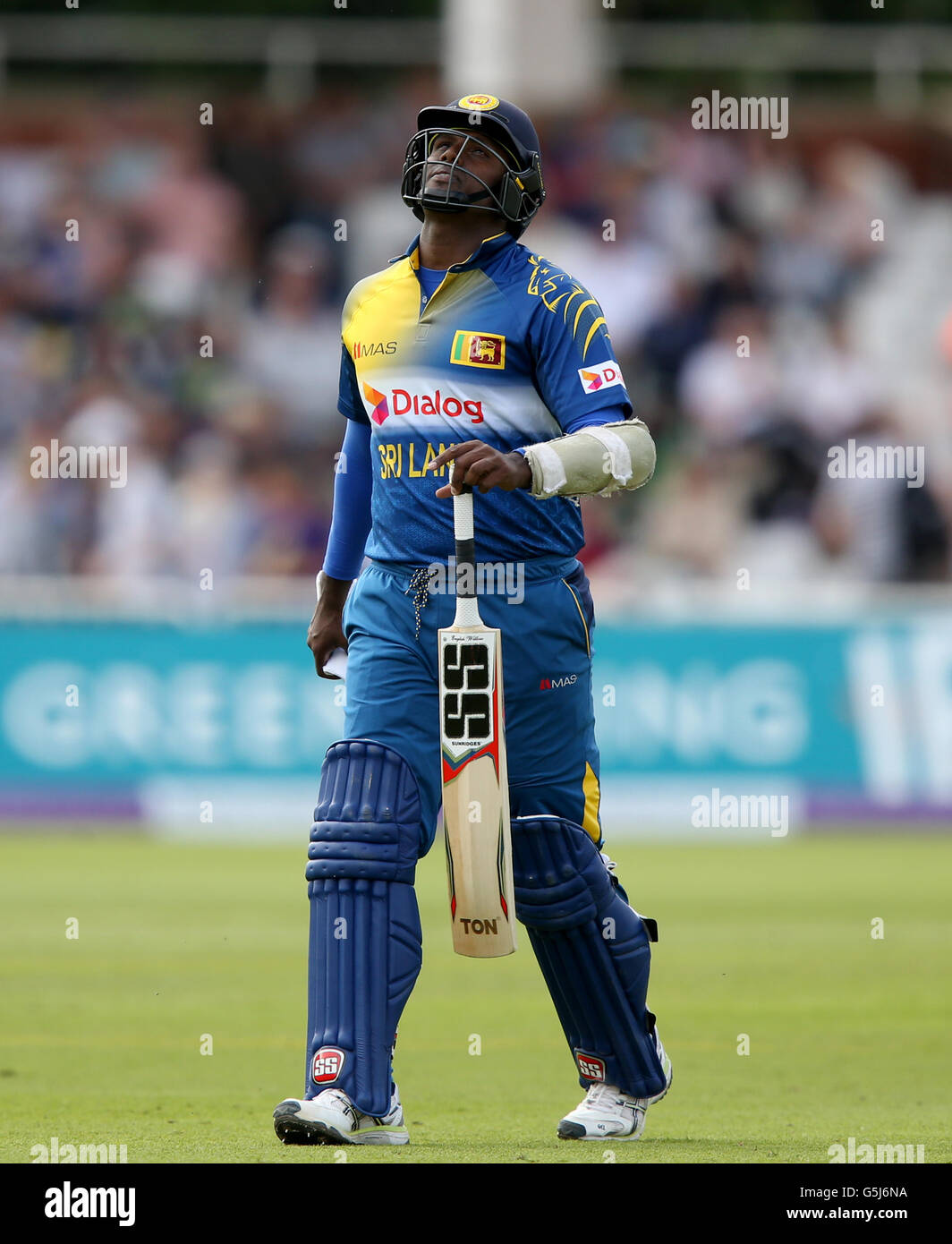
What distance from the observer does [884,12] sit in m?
32.4

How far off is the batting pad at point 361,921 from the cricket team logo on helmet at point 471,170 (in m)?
1.47

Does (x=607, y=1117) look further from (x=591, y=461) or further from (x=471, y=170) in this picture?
(x=471, y=170)

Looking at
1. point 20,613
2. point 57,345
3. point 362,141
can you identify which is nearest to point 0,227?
point 57,345

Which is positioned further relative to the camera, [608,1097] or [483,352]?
[608,1097]

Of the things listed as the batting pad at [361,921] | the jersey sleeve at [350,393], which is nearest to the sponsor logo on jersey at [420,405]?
the jersey sleeve at [350,393]

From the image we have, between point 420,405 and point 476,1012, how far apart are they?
3782 millimetres

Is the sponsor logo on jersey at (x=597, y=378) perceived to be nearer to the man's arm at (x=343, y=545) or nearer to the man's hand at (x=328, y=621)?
the man's arm at (x=343, y=545)

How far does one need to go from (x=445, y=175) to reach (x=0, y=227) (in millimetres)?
14927

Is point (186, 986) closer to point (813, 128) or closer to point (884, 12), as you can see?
point (813, 128)

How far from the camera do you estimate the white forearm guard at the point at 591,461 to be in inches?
218

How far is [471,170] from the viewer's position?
5965 mm

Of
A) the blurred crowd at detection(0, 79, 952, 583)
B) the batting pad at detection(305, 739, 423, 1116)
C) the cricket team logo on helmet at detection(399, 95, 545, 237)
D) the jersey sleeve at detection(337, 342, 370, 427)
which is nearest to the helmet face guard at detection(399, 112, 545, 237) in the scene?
the cricket team logo on helmet at detection(399, 95, 545, 237)

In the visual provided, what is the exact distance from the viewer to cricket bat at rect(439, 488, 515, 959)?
18.8 ft

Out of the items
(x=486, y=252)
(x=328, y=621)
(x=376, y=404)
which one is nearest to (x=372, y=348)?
(x=376, y=404)
